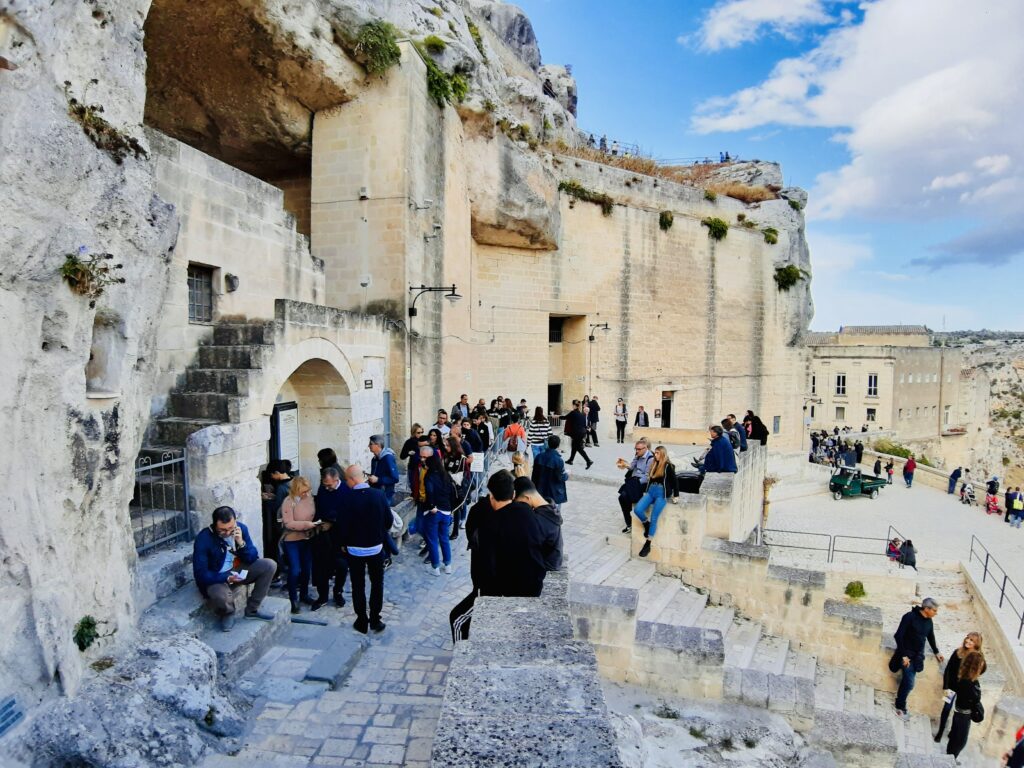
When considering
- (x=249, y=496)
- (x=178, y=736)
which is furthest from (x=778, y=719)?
(x=249, y=496)

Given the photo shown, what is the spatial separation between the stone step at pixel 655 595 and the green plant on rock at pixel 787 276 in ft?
65.9

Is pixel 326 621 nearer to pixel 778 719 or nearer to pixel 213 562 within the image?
pixel 213 562

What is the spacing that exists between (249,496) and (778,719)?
565cm

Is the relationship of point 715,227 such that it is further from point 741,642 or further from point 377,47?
point 741,642

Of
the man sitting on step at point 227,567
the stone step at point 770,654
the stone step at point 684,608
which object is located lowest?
the stone step at point 770,654

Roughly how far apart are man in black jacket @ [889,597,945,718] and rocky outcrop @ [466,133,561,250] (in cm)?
1286

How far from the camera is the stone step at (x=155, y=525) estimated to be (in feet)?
17.5

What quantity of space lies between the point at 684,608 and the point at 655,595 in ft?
1.41

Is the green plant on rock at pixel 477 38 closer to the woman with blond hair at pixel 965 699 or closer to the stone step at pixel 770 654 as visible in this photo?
the stone step at pixel 770 654

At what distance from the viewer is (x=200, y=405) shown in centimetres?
689

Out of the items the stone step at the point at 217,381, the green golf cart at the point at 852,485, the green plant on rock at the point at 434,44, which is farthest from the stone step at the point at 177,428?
the green golf cart at the point at 852,485

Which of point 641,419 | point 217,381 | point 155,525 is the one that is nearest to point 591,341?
point 641,419

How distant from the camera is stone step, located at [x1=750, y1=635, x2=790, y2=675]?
7.85 m

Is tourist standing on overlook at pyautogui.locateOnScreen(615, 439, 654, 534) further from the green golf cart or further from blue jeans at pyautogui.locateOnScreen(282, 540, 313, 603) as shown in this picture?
the green golf cart
